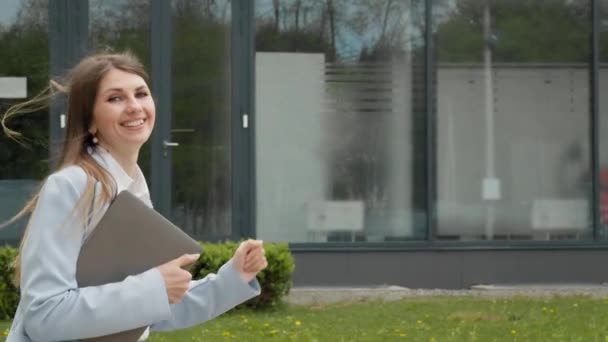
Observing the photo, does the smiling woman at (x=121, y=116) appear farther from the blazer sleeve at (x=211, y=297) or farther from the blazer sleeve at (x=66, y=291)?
the blazer sleeve at (x=211, y=297)

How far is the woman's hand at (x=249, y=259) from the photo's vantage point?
2.79m

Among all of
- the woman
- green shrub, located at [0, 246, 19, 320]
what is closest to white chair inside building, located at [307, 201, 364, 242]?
green shrub, located at [0, 246, 19, 320]

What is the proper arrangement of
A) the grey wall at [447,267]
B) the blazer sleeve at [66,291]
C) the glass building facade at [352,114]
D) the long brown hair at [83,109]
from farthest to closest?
the grey wall at [447,267] → the glass building facade at [352,114] → the long brown hair at [83,109] → the blazer sleeve at [66,291]

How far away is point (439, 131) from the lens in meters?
12.1

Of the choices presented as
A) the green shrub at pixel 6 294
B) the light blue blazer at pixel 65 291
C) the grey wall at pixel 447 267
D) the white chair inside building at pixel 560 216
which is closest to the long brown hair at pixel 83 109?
the light blue blazer at pixel 65 291

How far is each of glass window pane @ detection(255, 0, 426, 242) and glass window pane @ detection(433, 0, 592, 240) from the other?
0.35 metres

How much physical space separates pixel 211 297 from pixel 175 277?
348mm

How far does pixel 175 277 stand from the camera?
2.54 metres

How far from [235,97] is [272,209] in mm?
1149

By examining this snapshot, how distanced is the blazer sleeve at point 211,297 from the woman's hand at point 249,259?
0.02 m

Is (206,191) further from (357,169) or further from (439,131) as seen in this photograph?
(439,131)

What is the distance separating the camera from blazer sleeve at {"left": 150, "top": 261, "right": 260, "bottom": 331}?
2840 mm

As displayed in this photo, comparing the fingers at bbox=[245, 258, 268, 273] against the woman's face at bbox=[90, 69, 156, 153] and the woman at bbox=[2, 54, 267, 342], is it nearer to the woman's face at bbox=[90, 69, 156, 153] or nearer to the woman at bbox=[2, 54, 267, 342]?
the woman at bbox=[2, 54, 267, 342]

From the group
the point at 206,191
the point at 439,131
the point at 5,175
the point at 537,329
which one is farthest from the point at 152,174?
the point at 537,329
